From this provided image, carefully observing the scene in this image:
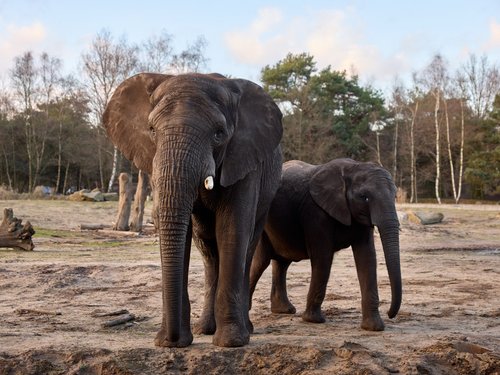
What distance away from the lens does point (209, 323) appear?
6.55m

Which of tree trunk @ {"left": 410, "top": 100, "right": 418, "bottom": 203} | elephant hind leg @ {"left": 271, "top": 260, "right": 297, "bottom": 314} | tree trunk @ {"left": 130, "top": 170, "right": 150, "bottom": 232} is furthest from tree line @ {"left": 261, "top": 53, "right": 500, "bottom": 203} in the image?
elephant hind leg @ {"left": 271, "top": 260, "right": 297, "bottom": 314}

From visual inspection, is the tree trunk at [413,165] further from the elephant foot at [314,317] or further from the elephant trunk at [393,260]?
the elephant trunk at [393,260]

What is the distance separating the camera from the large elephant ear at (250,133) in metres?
5.78

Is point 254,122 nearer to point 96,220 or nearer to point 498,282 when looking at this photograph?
point 498,282

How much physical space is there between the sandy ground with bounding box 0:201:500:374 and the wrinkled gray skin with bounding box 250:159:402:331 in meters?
0.38

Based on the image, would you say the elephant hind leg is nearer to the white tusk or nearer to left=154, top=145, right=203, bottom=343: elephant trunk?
left=154, top=145, right=203, bottom=343: elephant trunk

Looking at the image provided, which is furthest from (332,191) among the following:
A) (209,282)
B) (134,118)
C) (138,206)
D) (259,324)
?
(138,206)

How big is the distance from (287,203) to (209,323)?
6.00 ft

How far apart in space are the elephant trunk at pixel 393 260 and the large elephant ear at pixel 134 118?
2.50 meters

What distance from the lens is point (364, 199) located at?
24.1 feet

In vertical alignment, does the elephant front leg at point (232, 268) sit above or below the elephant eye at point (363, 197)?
below

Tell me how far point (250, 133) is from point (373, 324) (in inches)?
92.2

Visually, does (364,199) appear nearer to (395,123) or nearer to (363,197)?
(363,197)

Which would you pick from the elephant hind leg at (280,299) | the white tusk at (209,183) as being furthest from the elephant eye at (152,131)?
the elephant hind leg at (280,299)
